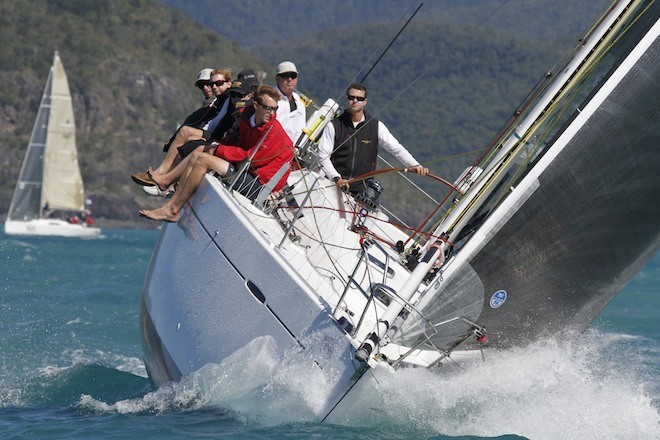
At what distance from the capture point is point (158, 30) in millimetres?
92062

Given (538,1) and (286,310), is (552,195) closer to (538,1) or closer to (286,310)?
(286,310)

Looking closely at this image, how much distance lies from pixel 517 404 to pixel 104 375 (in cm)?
406

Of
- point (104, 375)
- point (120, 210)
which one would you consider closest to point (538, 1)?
point (120, 210)

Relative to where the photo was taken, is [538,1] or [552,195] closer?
[552,195]

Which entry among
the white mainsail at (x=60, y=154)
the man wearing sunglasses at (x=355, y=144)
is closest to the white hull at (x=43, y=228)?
the white mainsail at (x=60, y=154)

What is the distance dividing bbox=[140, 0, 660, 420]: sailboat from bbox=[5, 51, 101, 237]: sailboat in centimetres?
3662

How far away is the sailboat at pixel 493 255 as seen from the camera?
627 cm

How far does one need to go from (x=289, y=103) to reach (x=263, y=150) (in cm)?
111

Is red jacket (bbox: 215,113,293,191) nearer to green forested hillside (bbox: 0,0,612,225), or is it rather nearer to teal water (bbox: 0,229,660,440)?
teal water (bbox: 0,229,660,440)

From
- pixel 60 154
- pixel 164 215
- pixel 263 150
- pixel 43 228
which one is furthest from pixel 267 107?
pixel 43 228

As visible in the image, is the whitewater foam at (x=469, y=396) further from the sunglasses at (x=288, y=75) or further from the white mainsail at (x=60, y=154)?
the white mainsail at (x=60, y=154)

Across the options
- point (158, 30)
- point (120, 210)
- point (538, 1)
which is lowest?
point (120, 210)

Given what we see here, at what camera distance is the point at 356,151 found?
852 cm

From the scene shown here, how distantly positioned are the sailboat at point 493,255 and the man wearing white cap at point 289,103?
3.86 ft
